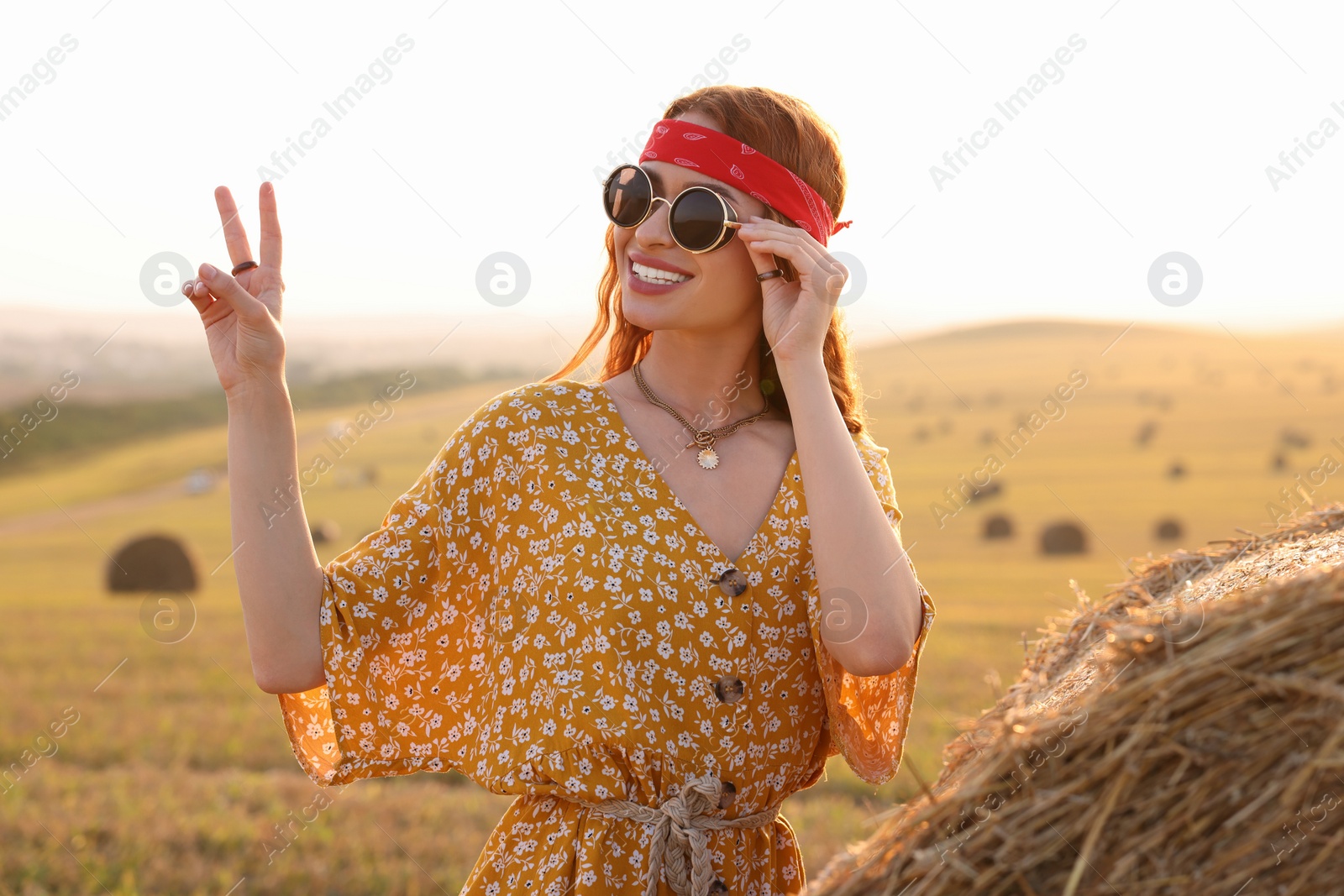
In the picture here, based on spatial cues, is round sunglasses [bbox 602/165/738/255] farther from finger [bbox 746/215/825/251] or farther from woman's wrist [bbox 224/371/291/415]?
woman's wrist [bbox 224/371/291/415]

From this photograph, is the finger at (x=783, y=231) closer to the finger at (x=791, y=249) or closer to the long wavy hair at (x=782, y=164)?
the finger at (x=791, y=249)

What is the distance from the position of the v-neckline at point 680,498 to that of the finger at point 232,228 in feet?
2.67

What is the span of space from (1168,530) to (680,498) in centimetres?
2077

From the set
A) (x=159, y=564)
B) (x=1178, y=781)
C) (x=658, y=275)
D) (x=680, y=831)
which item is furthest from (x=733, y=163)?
(x=159, y=564)

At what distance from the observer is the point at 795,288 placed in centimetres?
254

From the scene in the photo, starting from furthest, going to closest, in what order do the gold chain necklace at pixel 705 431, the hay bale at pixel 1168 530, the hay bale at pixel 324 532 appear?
the hay bale at pixel 1168 530, the hay bale at pixel 324 532, the gold chain necklace at pixel 705 431

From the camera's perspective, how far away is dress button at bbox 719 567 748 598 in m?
2.37

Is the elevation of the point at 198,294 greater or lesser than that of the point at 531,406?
lesser

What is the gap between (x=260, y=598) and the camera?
7.19 ft

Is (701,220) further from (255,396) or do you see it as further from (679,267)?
(255,396)

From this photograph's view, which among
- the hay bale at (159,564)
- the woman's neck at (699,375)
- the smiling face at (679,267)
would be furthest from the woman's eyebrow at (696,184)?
the hay bale at (159,564)

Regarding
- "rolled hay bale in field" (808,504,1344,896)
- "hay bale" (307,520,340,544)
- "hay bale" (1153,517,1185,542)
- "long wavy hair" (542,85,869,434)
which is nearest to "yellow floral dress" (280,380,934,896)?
"long wavy hair" (542,85,869,434)

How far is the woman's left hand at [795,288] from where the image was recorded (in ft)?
7.89

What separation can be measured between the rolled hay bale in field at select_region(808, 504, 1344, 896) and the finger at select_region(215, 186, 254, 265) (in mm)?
1768
